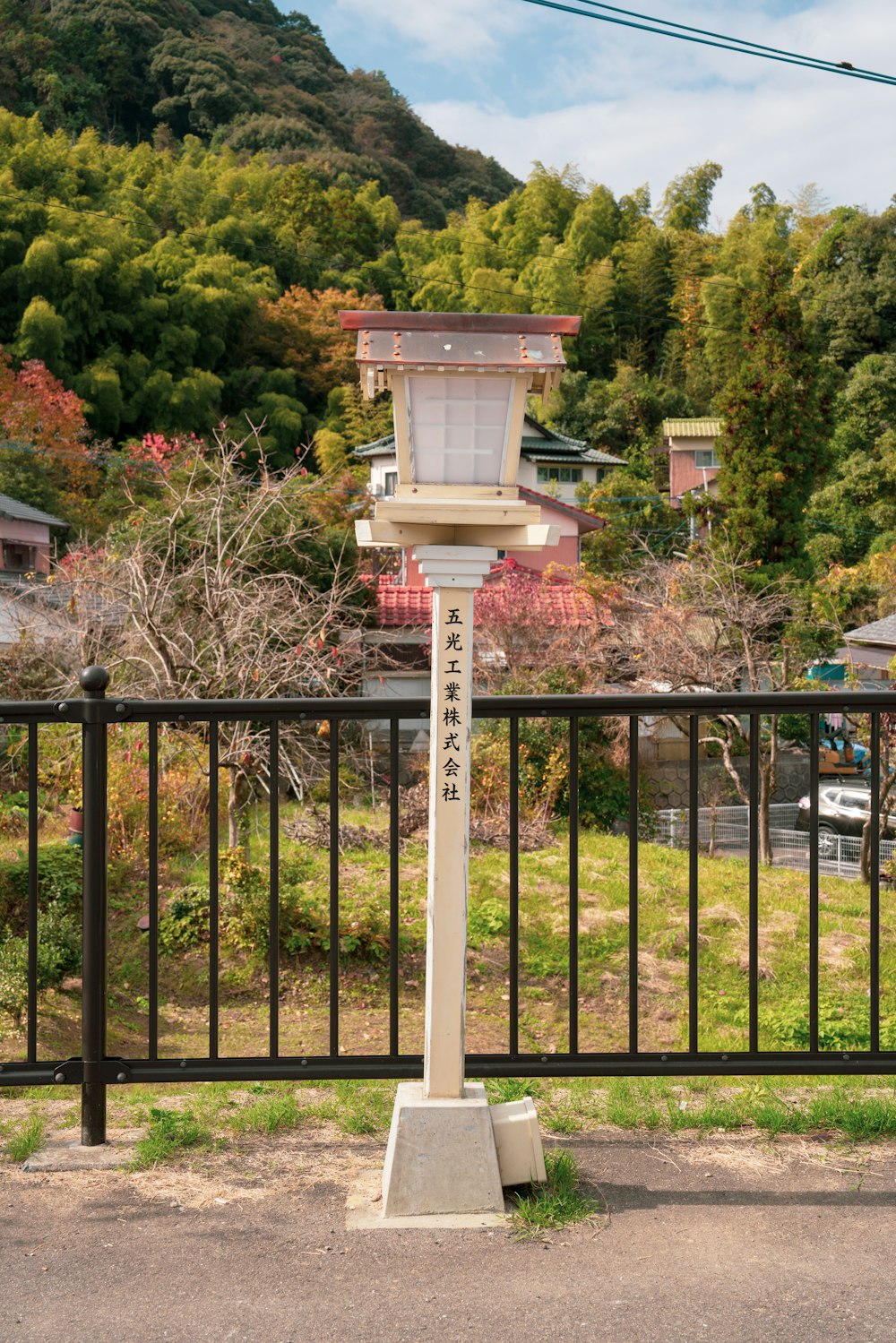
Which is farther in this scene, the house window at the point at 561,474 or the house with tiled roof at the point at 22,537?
the house window at the point at 561,474

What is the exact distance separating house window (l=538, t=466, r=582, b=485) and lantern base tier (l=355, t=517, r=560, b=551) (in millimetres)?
34199

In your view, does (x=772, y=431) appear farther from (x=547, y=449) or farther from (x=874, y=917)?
(x=874, y=917)

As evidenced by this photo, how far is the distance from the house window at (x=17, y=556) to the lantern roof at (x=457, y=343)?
24575mm

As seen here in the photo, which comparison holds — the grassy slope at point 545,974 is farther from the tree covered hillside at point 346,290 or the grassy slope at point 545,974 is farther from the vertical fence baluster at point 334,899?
the tree covered hillside at point 346,290

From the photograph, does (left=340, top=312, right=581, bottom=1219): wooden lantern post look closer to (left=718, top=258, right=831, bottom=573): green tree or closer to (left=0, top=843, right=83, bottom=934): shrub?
(left=0, top=843, right=83, bottom=934): shrub

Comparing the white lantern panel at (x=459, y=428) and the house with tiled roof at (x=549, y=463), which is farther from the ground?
the house with tiled roof at (x=549, y=463)

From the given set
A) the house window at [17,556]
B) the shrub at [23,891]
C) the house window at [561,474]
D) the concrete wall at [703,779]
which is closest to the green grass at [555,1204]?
the shrub at [23,891]

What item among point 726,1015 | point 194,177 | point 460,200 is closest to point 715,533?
point 726,1015

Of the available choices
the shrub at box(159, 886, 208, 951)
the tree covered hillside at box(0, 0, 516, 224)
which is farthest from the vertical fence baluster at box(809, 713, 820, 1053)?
the tree covered hillside at box(0, 0, 516, 224)

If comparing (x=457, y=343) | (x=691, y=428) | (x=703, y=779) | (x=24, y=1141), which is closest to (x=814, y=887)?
(x=457, y=343)

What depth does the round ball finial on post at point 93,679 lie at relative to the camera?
2.53 meters

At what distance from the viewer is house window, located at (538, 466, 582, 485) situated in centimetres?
3650

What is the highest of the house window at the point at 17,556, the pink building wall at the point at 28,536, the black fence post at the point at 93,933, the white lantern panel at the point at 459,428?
the pink building wall at the point at 28,536

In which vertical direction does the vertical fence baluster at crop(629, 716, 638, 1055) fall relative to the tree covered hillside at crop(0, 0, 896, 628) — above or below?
below
